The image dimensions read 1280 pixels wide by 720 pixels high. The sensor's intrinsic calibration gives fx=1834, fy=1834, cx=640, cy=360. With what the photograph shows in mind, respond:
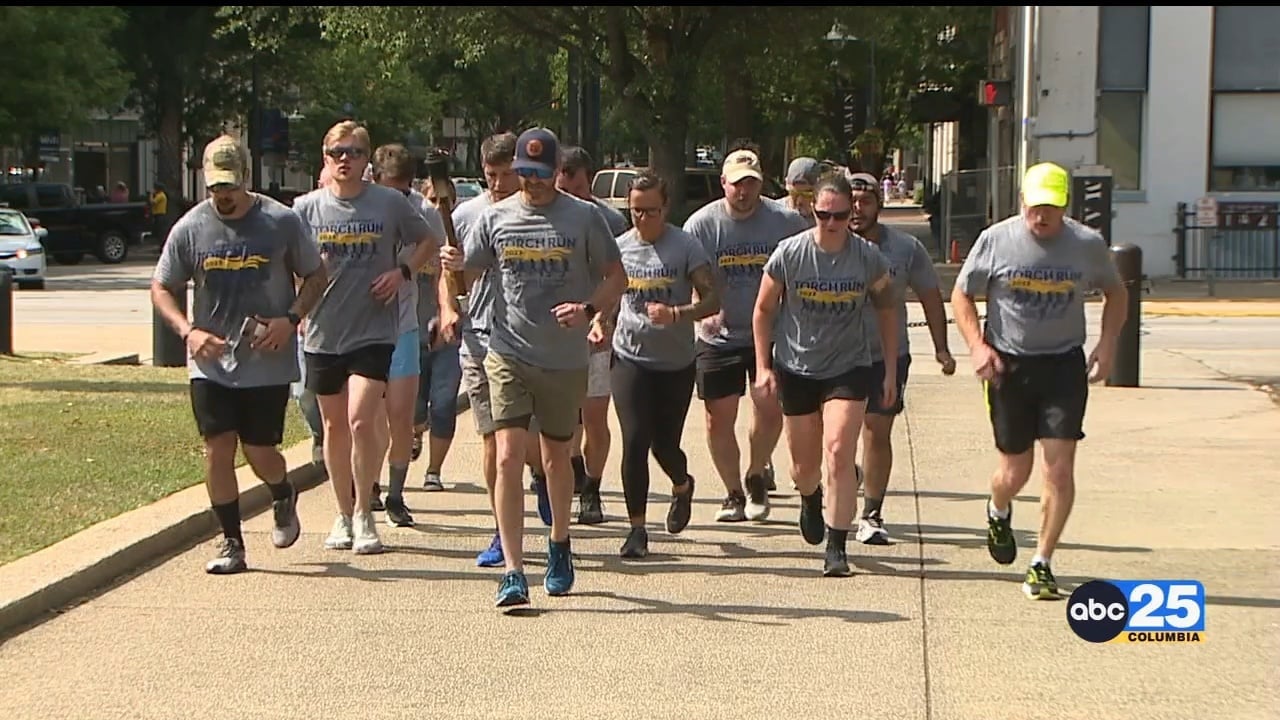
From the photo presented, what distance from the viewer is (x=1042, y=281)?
298 inches

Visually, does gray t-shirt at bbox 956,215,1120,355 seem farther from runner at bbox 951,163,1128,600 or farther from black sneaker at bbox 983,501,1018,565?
black sneaker at bbox 983,501,1018,565

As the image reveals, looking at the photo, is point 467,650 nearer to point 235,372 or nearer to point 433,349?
point 235,372

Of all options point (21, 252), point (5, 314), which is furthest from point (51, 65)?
point (5, 314)

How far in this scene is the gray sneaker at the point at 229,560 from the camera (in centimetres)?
808

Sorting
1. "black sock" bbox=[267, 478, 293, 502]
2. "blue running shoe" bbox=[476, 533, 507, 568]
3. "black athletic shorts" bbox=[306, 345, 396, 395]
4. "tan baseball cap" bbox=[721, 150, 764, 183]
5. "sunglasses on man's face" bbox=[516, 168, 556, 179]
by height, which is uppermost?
"tan baseball cap" bbox=[721, 150, 764, 183]

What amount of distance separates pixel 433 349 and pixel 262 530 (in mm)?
1324

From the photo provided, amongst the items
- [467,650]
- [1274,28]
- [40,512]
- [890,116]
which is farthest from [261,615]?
[890,116]

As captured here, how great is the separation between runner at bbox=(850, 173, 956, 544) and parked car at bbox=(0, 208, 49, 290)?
24372 millimetres

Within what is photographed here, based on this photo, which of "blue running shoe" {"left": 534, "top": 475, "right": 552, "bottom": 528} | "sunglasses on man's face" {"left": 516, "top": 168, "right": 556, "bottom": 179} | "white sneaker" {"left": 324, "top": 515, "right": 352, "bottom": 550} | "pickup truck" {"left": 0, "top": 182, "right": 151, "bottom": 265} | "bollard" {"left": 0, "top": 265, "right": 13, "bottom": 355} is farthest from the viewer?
"pickup truck" {"left": 0, "top": 182, "right": 151, "bottom": 265}

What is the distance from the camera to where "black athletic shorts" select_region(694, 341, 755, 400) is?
30.1 feet

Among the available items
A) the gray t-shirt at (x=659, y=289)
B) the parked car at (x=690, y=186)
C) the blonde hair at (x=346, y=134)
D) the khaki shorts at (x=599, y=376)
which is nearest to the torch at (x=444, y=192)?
the khaki shorts at (x=599, y=376)

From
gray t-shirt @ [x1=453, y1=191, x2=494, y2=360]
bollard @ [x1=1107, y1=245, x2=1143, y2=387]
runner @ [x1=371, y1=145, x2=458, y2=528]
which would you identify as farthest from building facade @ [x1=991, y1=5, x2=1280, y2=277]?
gray t-shirt @ [x1=453, y1=191, x2=494, y2=360]

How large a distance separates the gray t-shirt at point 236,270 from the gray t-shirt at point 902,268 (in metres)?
2.66

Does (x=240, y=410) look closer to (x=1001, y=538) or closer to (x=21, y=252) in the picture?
(x=1001, y=538)
